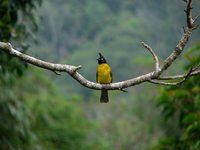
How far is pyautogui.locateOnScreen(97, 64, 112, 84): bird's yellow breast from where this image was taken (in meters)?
5.60

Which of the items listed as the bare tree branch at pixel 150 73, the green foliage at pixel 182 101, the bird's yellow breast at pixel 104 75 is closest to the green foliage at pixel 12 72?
the bird's yellow breast at pixel 104 75

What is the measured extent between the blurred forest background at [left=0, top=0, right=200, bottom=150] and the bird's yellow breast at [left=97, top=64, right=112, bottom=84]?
82 centimetres

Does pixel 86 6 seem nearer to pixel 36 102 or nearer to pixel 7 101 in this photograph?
pixel 36 102

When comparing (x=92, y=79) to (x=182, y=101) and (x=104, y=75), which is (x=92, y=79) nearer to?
(x=182, y=101)

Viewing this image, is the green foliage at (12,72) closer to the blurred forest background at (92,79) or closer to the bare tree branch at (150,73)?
the blurred forest background at (92,79)

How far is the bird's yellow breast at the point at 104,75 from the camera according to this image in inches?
220

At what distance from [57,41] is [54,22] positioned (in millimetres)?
1625

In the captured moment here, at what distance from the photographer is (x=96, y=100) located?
32.1m

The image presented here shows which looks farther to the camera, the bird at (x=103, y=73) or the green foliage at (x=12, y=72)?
the green foliage at (x=12, y=72)

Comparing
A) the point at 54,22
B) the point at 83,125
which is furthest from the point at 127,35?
the point at 83,125

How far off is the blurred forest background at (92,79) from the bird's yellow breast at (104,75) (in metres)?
0.82

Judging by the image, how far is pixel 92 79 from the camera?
122 feet

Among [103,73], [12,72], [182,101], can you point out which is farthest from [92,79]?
[103,73]

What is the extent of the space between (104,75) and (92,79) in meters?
31.6
